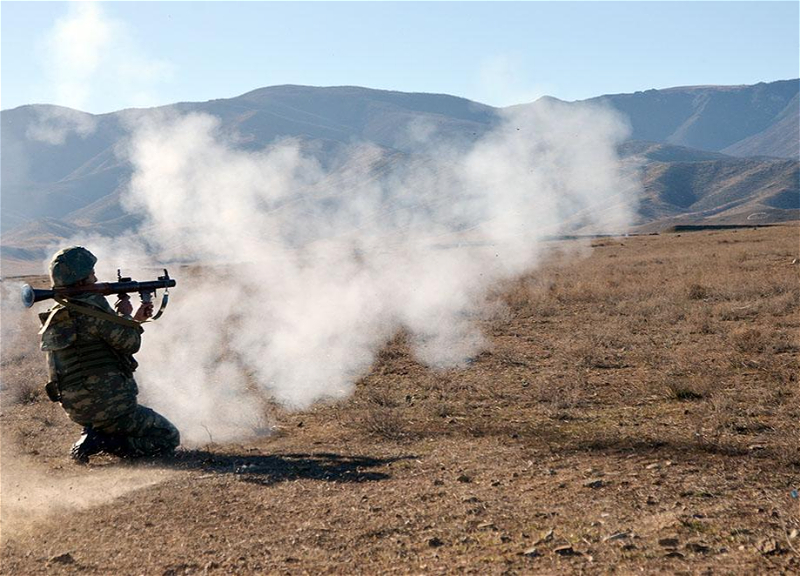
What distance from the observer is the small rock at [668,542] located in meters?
5.46

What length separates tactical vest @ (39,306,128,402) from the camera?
860 centimetres

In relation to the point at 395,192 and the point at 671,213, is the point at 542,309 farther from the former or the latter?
the point at 671,213

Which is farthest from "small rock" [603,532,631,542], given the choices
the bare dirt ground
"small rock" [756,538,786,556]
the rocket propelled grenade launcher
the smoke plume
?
the rocket propelled grenade launcher

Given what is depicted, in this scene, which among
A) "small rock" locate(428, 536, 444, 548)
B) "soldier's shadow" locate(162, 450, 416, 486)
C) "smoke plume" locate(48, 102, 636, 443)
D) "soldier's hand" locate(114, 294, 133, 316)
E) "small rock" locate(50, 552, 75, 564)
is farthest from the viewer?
"smoke plume" locate(48, 102, 636, 443)

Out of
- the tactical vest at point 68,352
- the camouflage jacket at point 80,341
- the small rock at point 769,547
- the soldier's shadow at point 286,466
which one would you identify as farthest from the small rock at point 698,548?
the tactical vest at point 68,352

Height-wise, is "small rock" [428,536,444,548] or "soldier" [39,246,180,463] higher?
"soldier" [39,246,180,463]

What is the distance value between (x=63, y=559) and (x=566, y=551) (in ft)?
12.4

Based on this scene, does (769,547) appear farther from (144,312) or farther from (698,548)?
(144,312)

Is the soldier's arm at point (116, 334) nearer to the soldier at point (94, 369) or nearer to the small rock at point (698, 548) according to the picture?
the soldier at point (94, 369)

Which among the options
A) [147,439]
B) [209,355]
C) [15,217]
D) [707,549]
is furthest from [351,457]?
[15,217]

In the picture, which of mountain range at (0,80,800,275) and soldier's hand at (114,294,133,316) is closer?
soldier's hand at (114,294,133,316)

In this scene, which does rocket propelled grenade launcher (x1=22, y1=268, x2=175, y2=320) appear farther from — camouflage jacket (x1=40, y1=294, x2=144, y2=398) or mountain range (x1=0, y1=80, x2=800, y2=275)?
mountain range (x1=0, y1=80, x2=800, y2=275)

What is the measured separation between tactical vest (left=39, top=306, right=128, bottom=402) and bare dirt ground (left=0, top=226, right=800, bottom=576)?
102cm

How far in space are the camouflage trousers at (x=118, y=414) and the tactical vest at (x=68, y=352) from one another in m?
0.08
